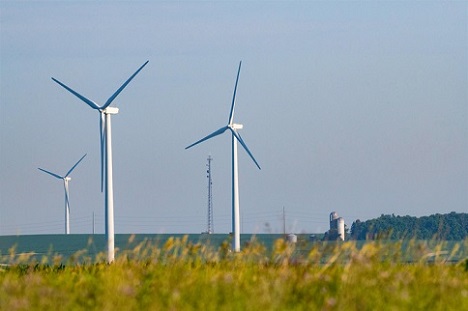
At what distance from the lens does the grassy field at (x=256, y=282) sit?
49.3ft

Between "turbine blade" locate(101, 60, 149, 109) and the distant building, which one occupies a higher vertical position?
"turbine blade" locate(101, 60, 149, 109)

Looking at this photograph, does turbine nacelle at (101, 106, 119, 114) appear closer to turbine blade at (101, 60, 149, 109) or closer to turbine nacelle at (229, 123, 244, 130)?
turbine blade at (101, 60, 149, 109)

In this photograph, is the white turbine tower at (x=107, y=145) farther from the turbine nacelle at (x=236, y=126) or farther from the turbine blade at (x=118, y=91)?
the turbine nacelle at (x=236, y=126)

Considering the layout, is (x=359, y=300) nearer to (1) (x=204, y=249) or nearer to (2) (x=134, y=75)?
(1) (x=204, y=249)

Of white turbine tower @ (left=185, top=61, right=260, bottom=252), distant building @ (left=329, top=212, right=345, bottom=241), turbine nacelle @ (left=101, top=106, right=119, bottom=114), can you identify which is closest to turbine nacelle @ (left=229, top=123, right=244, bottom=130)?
white turbine tower @ (left=185, top=61, right=260, bottom=252)

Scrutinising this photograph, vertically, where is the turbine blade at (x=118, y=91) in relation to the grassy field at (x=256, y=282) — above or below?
above

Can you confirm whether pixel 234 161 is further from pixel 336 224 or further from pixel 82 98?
pixel 336 224

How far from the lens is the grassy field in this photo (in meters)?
15.0

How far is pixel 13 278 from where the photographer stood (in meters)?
19.2

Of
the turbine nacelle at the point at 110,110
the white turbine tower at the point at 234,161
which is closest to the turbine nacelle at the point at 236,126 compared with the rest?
the white turbine tower at the point at 234,161

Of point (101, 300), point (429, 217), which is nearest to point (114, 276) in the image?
point (101, 300)

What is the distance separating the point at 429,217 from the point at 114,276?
421 ft

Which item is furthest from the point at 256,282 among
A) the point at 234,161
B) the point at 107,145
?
the point at 234,161

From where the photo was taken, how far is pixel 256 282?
17156 mm
